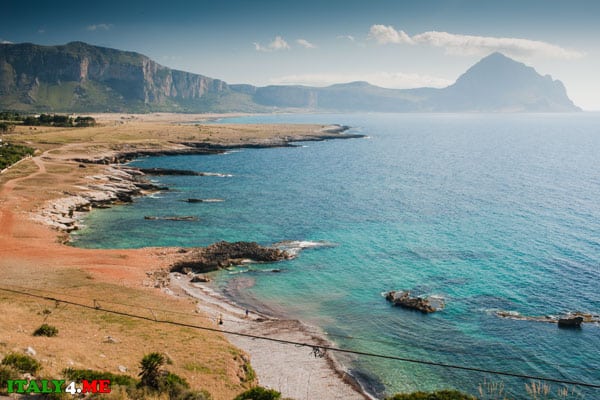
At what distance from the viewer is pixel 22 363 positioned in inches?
957

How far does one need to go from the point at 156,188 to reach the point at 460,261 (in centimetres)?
7844

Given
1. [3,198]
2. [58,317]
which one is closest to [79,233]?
[3,198]

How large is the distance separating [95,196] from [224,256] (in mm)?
47774

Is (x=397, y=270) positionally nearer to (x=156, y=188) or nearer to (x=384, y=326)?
(x=384, y=326)

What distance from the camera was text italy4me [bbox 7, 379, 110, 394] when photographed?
22.1m

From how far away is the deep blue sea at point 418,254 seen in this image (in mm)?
41406

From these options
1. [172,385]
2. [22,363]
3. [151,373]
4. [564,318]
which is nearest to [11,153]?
[22,363]

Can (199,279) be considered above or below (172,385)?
below

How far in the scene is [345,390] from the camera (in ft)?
116

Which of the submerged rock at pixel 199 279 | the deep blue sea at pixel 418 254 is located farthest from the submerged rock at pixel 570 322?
the submerged rock at pixel 199 279

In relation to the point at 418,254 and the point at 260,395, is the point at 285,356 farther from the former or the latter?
the point at 418,254

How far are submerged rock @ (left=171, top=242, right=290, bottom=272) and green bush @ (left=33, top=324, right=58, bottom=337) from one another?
27.0 meters

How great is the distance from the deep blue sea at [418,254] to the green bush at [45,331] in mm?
22948

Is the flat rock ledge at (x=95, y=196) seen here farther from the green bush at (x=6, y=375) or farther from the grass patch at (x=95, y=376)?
the green bush at (x=6, y=375)
